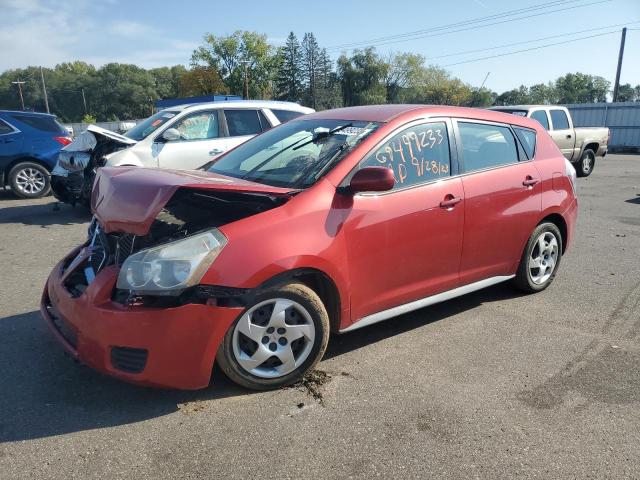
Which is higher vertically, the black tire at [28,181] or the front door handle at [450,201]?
the front door handle at [450,201]

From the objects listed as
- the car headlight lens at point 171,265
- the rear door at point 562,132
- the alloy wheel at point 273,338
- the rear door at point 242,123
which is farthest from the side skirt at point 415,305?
the rear door at point 562,132

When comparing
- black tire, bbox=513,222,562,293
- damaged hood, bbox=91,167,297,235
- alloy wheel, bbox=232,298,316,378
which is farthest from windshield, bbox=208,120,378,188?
black tire, bbox=513,222,562,293

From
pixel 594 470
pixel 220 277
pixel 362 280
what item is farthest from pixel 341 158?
pixel 594 470

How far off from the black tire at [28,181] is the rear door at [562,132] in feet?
40.6

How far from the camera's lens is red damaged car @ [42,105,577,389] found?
272 cm

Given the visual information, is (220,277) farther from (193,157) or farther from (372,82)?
(372,82)

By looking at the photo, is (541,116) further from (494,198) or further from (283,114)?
(494,198)

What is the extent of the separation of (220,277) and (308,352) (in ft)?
2.62

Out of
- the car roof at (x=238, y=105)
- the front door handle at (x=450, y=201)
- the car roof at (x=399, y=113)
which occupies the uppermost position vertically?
the car roof at (x=238, y=105)

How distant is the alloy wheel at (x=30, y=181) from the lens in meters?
10.2

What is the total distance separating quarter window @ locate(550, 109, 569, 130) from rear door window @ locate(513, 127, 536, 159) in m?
10.1

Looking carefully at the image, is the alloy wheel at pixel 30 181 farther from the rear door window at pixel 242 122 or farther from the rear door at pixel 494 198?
the rear door at pixel 494 198

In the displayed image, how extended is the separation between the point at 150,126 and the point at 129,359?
6.46 meters

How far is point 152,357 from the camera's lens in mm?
2689
